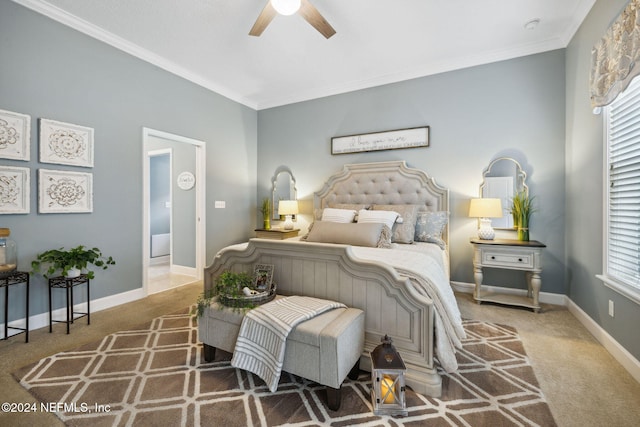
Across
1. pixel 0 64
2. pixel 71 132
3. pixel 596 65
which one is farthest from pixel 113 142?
pixel 596 65

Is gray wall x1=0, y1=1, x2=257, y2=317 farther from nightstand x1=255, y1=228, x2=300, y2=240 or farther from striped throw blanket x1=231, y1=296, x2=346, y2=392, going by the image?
striped throw blanket x1=231, y1=296, x2=346, y2=392

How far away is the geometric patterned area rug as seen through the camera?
147 cm

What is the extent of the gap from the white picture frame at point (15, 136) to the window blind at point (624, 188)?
475cm

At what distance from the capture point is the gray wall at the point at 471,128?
3143mm

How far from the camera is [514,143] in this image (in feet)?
10.9

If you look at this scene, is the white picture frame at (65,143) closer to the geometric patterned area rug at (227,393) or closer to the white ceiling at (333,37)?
the white ceiling at (333,37)

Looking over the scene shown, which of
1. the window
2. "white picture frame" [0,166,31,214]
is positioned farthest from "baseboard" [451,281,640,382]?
"white picture frame" [0,166,31,214]

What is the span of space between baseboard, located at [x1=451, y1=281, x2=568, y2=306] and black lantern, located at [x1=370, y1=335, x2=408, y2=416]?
7.71 ft

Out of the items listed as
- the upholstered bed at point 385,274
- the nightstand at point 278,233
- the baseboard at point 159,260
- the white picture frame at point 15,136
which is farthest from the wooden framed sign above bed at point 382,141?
the baseboard at point 159,260

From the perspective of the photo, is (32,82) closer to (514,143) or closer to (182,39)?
(182,39)

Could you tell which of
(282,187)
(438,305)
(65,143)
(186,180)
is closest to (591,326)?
(438,305)

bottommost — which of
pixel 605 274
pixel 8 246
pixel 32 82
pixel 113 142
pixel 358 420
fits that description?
pixel 358 420

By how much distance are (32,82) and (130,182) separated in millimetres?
1169

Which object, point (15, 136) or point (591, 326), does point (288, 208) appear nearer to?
point (15, 136)
